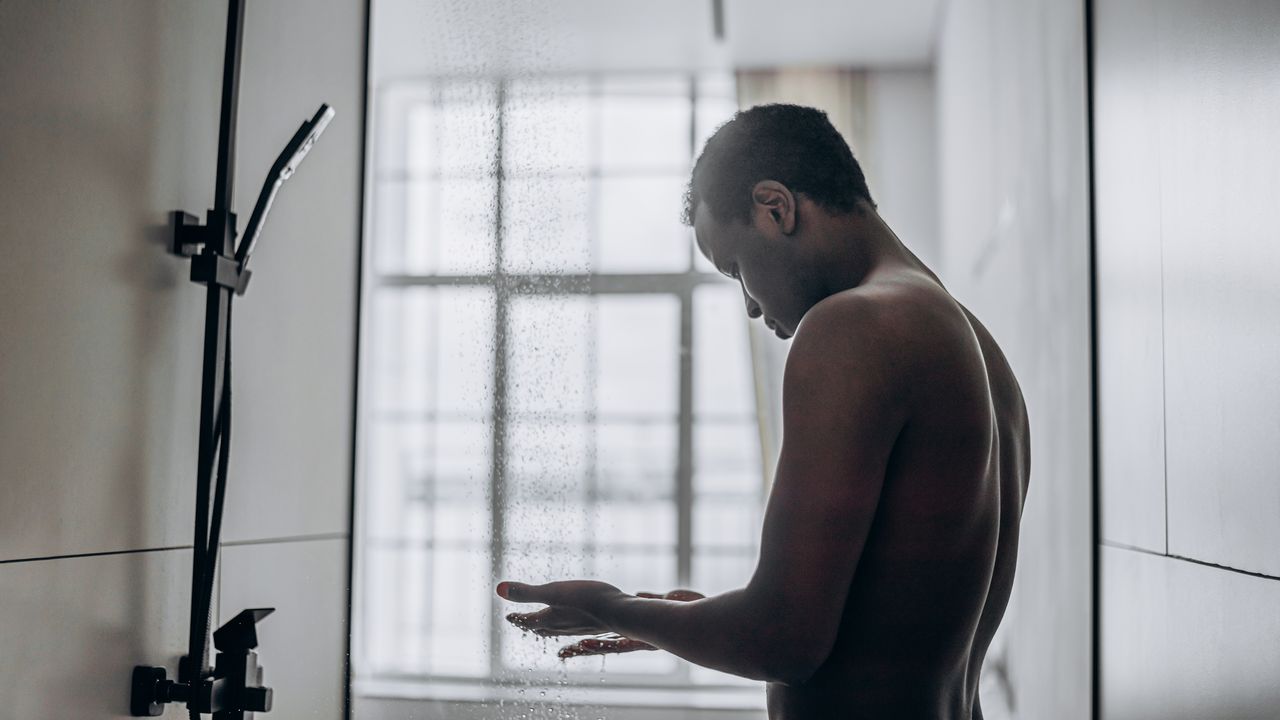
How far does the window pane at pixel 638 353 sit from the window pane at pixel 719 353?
59mm

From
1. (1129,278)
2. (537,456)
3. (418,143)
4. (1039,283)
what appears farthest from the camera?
(418,143)

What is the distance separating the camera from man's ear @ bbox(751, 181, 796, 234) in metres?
0.79

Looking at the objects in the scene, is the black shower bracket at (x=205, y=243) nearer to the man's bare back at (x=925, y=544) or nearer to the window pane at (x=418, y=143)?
the man's bare back at (x=925, y=544)

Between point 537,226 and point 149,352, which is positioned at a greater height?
point 537,226

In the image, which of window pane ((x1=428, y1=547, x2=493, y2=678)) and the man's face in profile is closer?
the man's face in profile

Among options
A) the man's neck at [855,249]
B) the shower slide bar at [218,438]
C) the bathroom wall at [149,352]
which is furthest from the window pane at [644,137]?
the man's neck at [855,249]

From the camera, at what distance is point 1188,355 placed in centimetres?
79

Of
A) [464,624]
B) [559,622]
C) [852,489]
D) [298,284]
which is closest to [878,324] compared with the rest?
[852,489]

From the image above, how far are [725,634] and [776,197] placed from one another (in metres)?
0.33

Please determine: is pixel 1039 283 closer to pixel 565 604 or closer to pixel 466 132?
pixel 466 132

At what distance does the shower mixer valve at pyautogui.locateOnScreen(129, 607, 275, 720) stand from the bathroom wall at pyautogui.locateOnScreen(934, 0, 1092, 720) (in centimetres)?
89

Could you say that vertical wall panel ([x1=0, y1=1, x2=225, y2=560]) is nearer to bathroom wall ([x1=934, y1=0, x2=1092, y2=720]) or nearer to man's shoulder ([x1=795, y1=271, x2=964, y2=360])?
man's shoulder ([x1=795, y1=271, x2=964, y2=360])

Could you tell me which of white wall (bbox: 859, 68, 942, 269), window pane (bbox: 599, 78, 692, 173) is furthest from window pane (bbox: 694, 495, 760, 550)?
window pane (bbox: 599, 78, 692, 173)

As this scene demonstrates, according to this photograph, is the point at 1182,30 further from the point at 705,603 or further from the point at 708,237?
the point at 705,603
